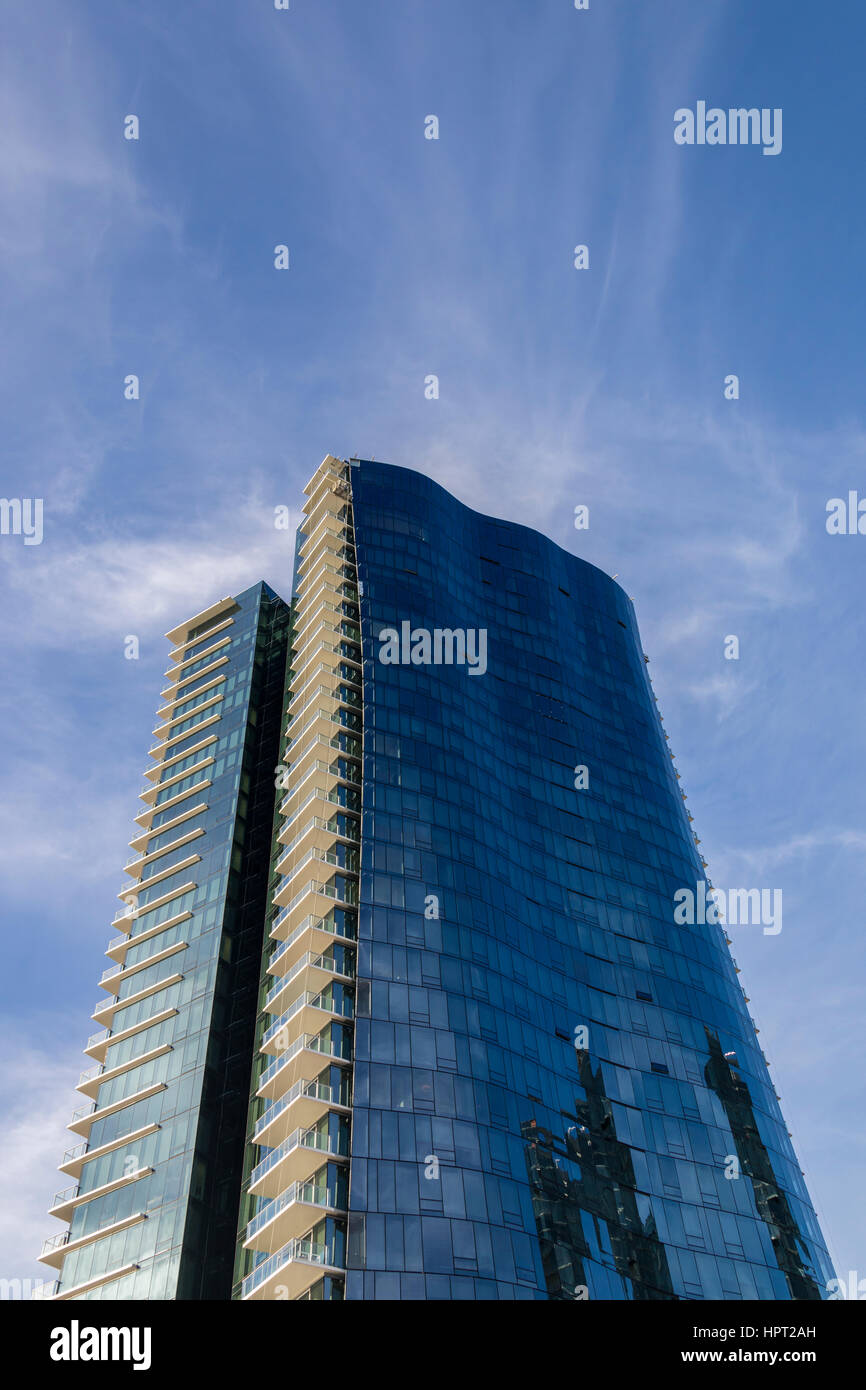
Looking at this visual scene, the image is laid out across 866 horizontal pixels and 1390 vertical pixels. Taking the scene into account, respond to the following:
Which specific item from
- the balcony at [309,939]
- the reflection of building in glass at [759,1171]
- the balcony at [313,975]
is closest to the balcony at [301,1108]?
the balcony at [313,975]

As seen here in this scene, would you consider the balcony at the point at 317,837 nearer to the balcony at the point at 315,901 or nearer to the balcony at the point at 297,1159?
the balcony at the point at 315,901

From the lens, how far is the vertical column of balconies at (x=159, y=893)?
242 feet

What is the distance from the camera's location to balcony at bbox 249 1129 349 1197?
61.9 metres

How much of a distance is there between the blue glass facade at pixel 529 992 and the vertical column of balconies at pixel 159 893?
747 inches

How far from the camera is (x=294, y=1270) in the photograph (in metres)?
57.0

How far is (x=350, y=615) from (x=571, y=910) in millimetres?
30300

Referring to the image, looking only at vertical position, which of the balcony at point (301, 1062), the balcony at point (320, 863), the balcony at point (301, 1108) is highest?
the balcony at point (320, 863)

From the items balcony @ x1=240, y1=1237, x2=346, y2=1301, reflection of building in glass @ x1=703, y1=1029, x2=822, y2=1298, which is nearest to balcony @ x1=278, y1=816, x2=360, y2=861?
balcony @ x1=240, y1=1237, x2=346, y2=1301

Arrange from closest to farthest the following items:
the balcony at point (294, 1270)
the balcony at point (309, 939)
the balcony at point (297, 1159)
→ 1. the balcony at point (294, 1270)
2. the balcony at point (297, 1159)
3. the balcony at point (309, 939)

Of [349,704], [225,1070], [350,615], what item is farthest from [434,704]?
[225,1070]

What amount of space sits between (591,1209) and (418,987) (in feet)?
56.2

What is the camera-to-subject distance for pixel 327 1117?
63.9m
